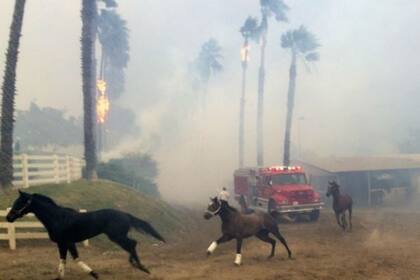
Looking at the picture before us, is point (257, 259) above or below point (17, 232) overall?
below

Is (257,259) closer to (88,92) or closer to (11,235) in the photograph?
(11,235)

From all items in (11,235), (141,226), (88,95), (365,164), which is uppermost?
(88,95)

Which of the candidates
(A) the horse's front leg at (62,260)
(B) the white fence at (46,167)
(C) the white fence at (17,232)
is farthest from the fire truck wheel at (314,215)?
(A) the horse's front leg at (62,260)

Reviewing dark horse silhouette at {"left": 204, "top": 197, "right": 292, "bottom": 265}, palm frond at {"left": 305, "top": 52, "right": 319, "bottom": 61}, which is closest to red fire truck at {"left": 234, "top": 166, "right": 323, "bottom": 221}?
dark horse silhouette at {"left": 204, "top": 197, "right": 292, "bottom": 265}

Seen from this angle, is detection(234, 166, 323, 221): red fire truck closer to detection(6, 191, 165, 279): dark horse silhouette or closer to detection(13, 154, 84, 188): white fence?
detection(13, 154, 84, 188): white fence

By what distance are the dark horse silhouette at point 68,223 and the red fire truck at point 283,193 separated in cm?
1454

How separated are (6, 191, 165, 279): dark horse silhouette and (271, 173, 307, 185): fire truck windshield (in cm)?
1583

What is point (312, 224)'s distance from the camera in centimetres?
2542

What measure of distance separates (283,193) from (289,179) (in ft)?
4.86

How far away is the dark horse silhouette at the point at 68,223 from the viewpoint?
1114 centimetres

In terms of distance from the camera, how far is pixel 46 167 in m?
21.7

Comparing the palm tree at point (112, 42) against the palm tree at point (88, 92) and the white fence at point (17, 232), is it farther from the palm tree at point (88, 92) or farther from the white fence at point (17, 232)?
the white fence at point (17, 232)

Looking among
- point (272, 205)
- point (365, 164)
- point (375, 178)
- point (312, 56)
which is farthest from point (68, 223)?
point (312, 56)

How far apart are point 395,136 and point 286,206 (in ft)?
287
